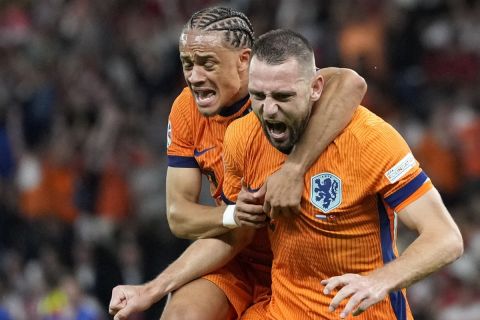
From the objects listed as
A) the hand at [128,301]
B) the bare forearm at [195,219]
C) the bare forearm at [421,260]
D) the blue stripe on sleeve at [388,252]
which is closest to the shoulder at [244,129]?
the bare forearm at [195,219]

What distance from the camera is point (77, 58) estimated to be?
13.8 m

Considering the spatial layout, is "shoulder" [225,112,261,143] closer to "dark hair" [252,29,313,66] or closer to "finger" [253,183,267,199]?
"finger" [253,183,267,199]

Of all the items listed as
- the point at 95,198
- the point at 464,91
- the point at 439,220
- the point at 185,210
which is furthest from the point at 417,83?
the point at 439,220

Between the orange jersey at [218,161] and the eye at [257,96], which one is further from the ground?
the eye at [257,96]

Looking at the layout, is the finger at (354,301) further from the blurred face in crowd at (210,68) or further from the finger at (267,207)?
the blurred face in crowd at (210,68)

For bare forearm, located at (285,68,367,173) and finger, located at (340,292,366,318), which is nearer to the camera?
finger, located at (340,292,366,318)

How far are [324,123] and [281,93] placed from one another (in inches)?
11.1

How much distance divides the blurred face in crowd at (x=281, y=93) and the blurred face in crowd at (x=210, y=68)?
0.64 m

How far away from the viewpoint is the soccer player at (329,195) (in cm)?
449

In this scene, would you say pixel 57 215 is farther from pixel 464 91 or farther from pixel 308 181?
pixel 308 181

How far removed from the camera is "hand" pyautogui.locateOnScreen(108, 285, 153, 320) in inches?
201

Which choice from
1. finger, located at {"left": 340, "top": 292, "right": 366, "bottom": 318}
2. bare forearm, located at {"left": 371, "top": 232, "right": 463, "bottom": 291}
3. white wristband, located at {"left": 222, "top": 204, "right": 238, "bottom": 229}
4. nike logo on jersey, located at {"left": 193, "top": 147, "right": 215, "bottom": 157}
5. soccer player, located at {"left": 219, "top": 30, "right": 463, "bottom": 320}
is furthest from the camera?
nike logo on jersey, located at {"left": 193, "top": 147, "right": 215, "bottom": 157}

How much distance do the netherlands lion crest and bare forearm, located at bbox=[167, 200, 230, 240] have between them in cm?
59

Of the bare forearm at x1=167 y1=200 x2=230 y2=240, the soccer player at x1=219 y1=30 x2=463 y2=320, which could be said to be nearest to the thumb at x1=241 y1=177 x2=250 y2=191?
the soccer player at x1=219 y1=30 x2=463 y2=320
